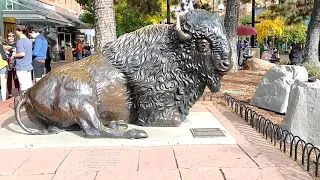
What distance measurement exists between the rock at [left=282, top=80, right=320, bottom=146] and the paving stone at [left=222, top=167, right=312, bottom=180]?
161 cm

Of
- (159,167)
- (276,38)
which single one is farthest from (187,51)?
(276,38)

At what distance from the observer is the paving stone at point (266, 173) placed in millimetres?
3670

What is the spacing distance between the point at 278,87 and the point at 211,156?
3.98 metres

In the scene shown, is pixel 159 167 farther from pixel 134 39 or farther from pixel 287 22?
pixel 287 22

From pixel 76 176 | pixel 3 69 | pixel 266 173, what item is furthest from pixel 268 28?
pixel 76 176

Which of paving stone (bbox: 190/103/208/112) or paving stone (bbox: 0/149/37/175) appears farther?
paving stone (bbox: 190/103/208/112)

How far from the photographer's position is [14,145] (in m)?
4.71

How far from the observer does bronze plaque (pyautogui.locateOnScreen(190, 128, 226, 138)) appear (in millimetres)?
5023

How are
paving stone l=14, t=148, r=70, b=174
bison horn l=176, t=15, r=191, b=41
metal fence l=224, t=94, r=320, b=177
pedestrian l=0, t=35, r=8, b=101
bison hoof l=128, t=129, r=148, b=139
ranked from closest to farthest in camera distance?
paving stone l=14, t=148, r=70, b=174 < metal fence l=224, t=94, r=320, b=177 < bison hoof l=128, t=129, r=148, b=139 < bison horn l=176, t=15, r=191, b=41 < pedestrian l=0, t=35, r=8, b=101

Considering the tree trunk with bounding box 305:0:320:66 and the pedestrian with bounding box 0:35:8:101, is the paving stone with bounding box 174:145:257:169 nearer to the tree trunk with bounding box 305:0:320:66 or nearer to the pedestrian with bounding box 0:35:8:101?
the pedestrian with bounding box 0:35:8:101

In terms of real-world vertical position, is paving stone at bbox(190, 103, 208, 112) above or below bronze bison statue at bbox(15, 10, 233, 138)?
below

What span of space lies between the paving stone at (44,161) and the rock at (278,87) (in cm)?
484

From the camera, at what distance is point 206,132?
5195 mm

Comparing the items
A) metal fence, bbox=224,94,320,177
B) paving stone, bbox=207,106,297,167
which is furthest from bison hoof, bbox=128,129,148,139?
metal fence, bbox=224,94,320,177
